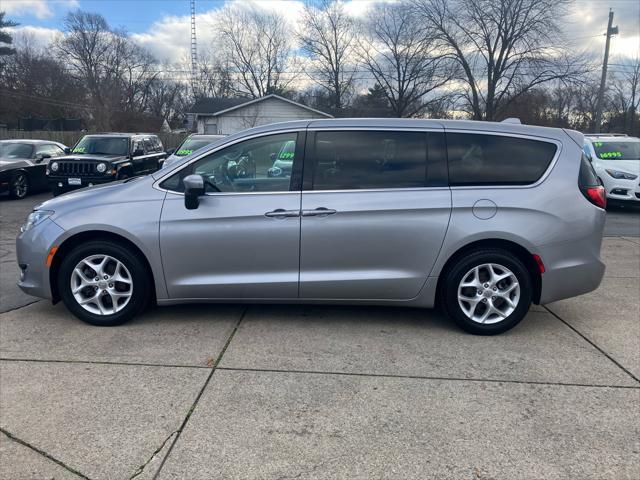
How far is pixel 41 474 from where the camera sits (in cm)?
250

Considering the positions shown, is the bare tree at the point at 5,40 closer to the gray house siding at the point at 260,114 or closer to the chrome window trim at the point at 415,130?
the gray house siding at the point at 260,114

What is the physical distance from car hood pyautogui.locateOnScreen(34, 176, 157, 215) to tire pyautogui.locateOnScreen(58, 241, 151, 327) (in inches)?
13.9

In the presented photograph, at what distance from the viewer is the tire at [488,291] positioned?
4.18 metres

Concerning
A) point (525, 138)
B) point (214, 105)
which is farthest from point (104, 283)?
point (214, 105)

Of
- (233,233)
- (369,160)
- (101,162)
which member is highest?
(369,160)

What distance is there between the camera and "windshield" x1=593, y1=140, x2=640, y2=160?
1294 cm

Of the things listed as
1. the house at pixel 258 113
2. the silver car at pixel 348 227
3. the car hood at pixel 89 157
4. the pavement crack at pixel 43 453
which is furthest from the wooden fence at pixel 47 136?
the pavement crack at pixel 43 453

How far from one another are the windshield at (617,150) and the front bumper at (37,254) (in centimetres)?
1310

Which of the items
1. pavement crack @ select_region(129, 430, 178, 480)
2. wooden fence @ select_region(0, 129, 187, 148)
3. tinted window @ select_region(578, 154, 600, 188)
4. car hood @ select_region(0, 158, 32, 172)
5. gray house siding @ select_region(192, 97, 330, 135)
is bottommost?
pavement crack @ select_region(129, 430, 178, 480)

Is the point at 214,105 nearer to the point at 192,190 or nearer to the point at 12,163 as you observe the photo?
the point at 12,163

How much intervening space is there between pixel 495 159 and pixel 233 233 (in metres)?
2.31

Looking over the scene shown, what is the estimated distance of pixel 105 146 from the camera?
13.5 m

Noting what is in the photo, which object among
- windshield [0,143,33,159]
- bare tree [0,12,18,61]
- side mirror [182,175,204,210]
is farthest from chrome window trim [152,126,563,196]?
bare tree [0,12,18,61]

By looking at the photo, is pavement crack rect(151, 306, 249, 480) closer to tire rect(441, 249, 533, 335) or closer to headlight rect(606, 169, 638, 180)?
tire rect(441, 249, 533, 335)
